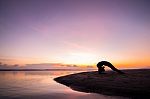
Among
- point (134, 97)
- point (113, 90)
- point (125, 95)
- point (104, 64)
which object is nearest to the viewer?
point (134, 97)

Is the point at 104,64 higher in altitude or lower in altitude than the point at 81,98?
higher

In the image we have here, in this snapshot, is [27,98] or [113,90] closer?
[27,98]

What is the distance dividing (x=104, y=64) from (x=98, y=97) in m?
23.0

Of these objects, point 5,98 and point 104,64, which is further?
point 104,64

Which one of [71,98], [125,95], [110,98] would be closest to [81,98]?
[71,98]

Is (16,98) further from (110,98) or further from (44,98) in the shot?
(110,98)

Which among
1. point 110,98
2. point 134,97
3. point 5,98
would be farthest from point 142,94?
point 5,98

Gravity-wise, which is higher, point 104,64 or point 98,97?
point 104,64

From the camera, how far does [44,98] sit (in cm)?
1773

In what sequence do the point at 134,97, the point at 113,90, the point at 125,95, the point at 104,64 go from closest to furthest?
the point at 134,97 → the point at 125,95 → the point at 113,90 → the point at 104,64

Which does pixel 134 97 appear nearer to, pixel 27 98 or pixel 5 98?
pixel 27 98

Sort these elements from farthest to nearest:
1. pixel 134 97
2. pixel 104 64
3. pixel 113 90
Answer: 1. pixel 104 64
2. pixel 113 90
3. pixel 134 97

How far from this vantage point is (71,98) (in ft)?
57.6

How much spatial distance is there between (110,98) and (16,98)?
8588mm
